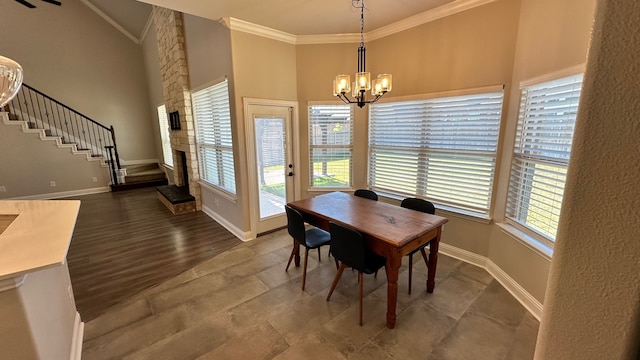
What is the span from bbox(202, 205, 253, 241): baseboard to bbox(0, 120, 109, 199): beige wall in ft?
13.1

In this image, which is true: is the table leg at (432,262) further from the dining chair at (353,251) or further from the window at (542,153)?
the window at (542,153)

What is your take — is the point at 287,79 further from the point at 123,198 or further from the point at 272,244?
the point at 123,198

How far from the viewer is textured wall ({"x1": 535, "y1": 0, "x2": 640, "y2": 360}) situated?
1.57ft

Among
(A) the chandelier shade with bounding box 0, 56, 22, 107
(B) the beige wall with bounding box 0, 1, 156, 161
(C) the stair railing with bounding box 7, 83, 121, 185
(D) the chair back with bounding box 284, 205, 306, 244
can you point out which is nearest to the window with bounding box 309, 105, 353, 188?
(D) the chair back with bounding box 284, 205, 306, 244

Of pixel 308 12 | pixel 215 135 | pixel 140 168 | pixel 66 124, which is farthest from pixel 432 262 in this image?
pixel 66 124

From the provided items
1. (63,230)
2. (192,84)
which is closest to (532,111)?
(63,230)

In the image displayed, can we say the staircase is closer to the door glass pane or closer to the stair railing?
the stair railing

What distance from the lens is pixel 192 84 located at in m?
4.80

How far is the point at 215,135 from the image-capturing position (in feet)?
14.5

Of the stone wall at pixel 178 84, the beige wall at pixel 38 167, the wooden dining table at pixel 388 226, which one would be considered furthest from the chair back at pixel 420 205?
the beige wall at pixel 38 167

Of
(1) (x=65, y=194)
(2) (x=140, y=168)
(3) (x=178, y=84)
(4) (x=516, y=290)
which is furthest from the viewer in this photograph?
(2) (x=140, y=168)

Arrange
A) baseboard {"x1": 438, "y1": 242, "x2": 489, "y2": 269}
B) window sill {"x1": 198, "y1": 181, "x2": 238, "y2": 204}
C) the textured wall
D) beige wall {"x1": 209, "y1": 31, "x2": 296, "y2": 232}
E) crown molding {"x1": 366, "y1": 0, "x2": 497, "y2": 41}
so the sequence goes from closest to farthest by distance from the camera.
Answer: the textured wall < crown molding {"x1": 366, "y1": 0, "x2": 497, "y2": 41} < baseboard {"x1": 438, "y1": 242, "x2": 489, "y2": 269} < beige wall {"x1": 209, "y1": 31, "x2": 296, "y2": 232} < window sill {"x1": 198, "y1": 181, "x2": 238, "y2": 204}

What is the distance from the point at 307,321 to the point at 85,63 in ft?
30.4

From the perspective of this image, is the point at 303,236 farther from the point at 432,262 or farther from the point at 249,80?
the point at 249,80
